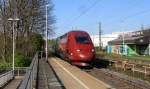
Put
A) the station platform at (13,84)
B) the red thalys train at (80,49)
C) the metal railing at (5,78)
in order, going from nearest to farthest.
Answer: the station platform at (13,84) → the metal railing at (5,78) → the red thalys train at (80,49)

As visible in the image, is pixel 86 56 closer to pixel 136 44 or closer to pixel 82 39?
pixel 82 39

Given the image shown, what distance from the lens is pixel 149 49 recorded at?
7631 centimetres

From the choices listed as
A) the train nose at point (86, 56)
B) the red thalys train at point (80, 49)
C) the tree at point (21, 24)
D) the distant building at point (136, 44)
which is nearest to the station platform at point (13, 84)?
the red thalys train at point (80, 49)

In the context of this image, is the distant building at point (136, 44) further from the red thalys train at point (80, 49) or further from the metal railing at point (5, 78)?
the metal railing at point (5, 78)

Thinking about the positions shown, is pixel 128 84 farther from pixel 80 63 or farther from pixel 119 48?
pixel 119 48

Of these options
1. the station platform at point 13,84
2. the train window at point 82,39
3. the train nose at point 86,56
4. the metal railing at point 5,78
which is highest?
the train window at point 82,39

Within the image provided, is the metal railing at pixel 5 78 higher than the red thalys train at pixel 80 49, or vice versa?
the red thalys train at pixel 80 49

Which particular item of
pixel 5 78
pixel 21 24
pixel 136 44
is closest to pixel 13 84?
pixel 5 78

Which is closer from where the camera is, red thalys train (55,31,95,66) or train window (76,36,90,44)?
red thalys train (55,31,95,66)

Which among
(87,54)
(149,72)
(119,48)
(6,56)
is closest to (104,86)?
(149,72)

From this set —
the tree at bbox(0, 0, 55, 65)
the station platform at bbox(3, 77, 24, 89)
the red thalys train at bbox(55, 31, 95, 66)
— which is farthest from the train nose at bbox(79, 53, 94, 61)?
the tree at bbox(0, 0, 55, 65)

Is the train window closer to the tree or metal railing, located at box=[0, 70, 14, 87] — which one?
metal railing, located at box=[0, 70, 14, 87]

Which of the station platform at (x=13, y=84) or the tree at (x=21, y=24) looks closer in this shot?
the station platform at (x=13, y=84)

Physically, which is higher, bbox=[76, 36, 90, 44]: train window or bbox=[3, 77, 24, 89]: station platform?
bbox=[76, 36, 90, 44]: train window
